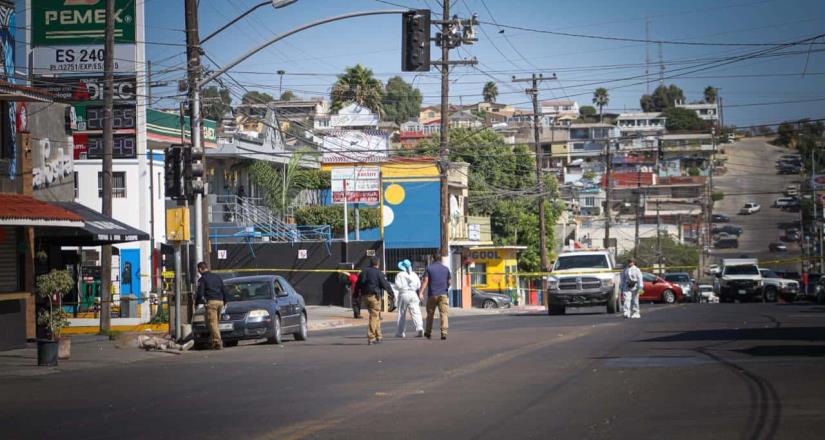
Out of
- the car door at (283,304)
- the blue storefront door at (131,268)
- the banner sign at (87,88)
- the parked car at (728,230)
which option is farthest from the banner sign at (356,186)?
the parked car at (728,230)

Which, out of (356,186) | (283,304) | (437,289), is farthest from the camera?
(356,186)

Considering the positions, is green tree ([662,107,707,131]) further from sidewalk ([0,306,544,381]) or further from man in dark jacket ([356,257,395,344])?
sidewalk ([0,306,544,381])

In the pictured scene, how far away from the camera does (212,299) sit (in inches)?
965

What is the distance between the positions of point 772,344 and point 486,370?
6.46m

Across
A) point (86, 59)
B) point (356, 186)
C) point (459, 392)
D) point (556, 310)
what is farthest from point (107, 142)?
point (356, 186)

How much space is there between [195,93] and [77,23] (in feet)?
47.7

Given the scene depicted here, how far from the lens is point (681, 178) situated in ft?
481

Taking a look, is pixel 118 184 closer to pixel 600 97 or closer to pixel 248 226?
pixel 248 226

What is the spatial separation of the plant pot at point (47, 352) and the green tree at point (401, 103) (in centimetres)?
13915

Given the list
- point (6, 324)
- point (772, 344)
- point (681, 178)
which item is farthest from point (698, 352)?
point (681, 178)

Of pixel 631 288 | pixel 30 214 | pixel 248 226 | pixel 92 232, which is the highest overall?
pixel 30 214

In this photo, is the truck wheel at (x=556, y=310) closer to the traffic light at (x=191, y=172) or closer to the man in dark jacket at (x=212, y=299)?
the man in dark jacket at (x=212, y=299)

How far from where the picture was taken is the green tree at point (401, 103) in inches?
6368

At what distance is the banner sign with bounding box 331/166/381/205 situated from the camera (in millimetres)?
49469
